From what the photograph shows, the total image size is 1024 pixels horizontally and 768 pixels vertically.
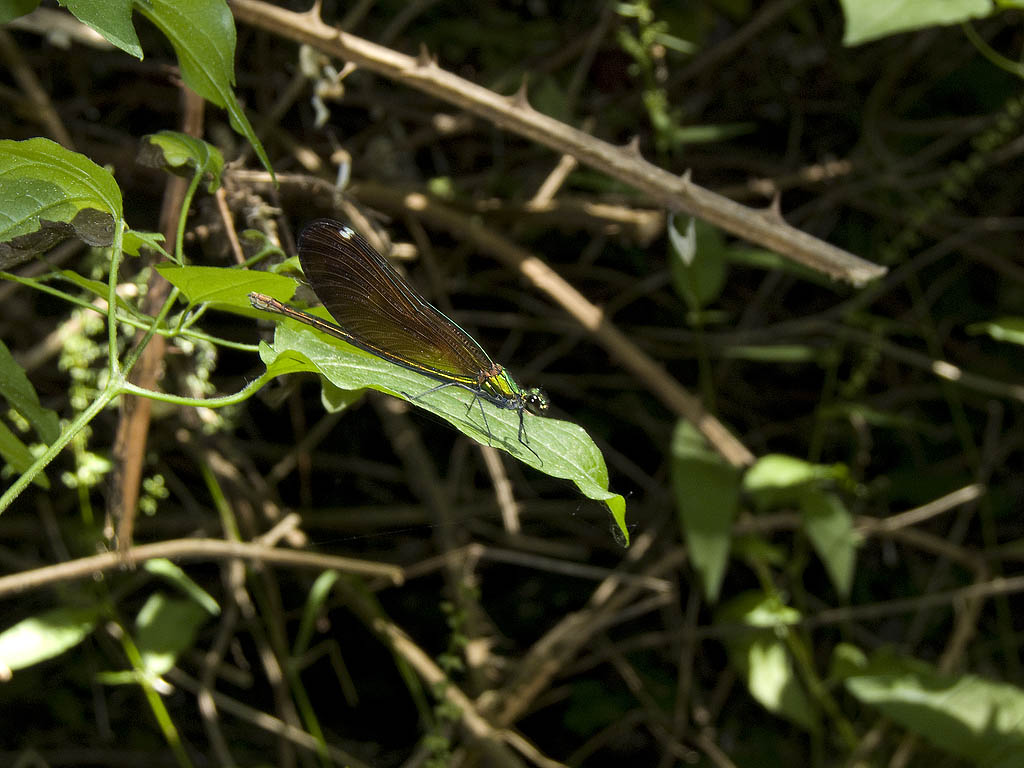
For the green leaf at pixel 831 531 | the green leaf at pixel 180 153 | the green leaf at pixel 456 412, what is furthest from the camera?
the green leaf at pixel 831 531

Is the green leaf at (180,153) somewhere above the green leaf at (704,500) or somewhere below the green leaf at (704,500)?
above

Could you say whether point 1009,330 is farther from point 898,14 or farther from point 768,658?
point 768,658

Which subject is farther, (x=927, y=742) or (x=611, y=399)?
(x=611, y=399)

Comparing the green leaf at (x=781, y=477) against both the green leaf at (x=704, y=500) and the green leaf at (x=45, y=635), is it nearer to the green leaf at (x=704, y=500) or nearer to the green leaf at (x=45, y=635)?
the green leaf at (x=704, y=500)

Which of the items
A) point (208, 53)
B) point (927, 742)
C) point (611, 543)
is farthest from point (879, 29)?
point (927, 742)

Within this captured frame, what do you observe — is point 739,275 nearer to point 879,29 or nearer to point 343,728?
point 879,29

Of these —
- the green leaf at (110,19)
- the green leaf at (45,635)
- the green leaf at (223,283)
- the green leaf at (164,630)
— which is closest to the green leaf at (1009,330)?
the green leaf at (223,283)

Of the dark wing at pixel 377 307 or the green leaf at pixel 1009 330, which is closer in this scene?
the dark wing at pixel 377 307
